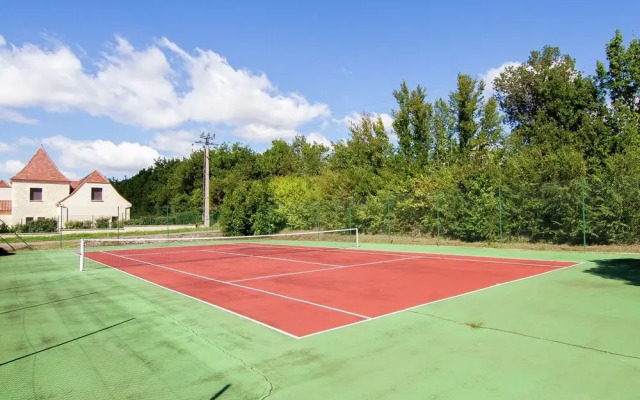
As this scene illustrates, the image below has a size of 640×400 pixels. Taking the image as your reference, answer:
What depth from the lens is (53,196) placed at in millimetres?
45438

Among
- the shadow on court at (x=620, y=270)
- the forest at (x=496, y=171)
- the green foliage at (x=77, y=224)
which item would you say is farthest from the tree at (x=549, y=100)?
the green foliage at (x=77, y=224)

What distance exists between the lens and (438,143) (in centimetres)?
3008

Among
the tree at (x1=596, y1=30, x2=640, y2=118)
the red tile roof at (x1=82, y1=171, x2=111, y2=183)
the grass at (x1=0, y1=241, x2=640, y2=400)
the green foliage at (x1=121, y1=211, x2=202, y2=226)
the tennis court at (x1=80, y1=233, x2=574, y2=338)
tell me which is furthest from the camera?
the red tile roof at (x1=82, y1=171, x2=111, y2=183)

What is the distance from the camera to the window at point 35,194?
44.2 meters

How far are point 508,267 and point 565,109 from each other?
68.8ft

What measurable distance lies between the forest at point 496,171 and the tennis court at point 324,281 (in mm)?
4713

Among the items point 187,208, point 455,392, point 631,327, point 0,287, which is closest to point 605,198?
point 631,327

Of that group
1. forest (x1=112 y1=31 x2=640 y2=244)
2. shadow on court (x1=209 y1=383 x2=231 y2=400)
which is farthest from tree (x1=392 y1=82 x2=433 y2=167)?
shadow on court (x1=209 y1=383 x2=231 y2=400)

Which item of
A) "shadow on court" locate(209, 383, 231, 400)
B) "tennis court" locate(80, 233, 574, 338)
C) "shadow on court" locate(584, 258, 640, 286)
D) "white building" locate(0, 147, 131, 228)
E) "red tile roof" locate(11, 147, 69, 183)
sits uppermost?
"red tile roof" locate(11, 147, 69, 183)

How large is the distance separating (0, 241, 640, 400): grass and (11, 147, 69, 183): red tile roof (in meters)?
43.3

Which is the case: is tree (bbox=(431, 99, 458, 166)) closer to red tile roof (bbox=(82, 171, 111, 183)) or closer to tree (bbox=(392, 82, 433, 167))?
tree (bbox=(392, 82, 433, 167))

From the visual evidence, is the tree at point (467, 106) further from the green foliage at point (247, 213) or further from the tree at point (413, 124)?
the green foliage at point (247, 213)

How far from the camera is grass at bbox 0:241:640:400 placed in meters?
4.09

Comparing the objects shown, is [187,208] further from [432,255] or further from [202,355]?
[202,355]
